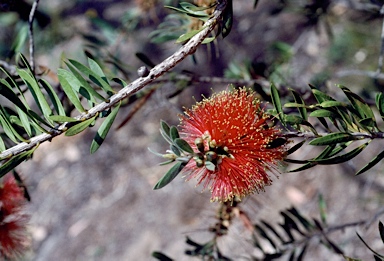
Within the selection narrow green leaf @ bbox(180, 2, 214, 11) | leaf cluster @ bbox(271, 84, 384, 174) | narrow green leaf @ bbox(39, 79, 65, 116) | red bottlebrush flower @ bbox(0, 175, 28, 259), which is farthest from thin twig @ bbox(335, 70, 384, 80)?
red bottlebrush flower @ bbox(0, 175, 28, 259)

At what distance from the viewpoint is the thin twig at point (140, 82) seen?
0.73 meters

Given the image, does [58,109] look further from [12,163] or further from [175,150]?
[175,150]

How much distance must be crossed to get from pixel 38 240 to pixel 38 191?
18.7 inches

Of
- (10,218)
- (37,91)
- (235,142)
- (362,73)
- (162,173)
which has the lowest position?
(162,173)

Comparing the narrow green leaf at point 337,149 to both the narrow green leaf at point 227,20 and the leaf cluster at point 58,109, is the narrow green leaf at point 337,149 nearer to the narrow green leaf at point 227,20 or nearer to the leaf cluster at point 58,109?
the narrow green leaf at point 227,20

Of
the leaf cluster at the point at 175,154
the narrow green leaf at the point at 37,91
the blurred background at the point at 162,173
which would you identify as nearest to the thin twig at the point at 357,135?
the leaf cluster at the point at 175,154

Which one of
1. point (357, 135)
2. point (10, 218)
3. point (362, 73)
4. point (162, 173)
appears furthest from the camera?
point (162, 173)

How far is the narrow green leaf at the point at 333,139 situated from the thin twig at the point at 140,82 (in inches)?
10.4

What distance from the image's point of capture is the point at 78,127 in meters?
0.76

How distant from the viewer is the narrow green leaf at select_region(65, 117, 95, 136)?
753 mm

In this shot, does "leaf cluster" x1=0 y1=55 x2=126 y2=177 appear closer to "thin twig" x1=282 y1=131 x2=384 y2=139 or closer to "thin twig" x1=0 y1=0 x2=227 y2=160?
"thin twig" x1=0 y1=0 x2=227 y2=160

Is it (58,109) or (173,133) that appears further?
(58,109)

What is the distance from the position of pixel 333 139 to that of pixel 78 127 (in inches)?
17.6

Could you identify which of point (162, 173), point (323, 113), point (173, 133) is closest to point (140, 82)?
point (173, 133)
